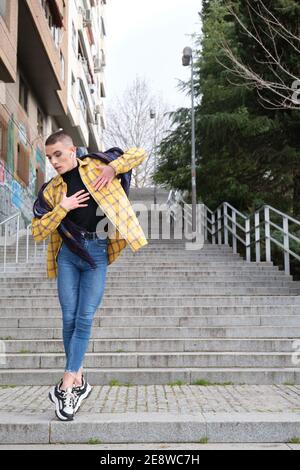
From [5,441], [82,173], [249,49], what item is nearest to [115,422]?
[5,441]

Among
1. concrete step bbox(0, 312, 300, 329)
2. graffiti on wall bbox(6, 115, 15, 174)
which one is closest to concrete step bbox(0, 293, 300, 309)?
concrete step bbox(0, 312, 300, 329)

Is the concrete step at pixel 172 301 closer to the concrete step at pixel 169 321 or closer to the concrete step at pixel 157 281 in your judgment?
the concrete step at pixel 169 321

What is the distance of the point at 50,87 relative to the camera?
23219 mm

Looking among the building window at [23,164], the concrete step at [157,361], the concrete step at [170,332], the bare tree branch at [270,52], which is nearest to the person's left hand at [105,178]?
the concrete step at [157,361]

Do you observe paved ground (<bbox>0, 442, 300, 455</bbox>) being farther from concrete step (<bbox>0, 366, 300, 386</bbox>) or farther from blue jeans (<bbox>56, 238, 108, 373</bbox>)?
concrete step (<bbox>0, 366, 300, 386</bbox>)

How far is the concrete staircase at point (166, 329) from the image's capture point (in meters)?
5.27

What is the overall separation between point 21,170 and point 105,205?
17.4m

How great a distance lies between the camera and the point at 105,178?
369 cm

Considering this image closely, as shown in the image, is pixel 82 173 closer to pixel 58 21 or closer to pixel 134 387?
pixel 134 387

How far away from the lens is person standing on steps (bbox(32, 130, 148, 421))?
12.0ft

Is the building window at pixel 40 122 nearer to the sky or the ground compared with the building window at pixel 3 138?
nearer to the sky

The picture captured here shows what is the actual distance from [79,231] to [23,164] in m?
17.6

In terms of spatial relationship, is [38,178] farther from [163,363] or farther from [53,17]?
[163,363]

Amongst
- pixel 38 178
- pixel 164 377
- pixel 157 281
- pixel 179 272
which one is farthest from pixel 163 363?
pixel 38 178
